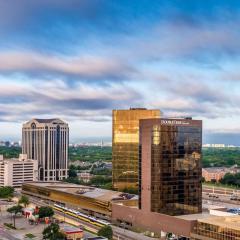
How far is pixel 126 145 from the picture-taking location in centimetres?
16175

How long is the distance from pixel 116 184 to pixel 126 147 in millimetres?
13022

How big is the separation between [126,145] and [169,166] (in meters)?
52.3

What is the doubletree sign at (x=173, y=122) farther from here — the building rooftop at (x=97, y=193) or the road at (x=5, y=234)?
the road at (x=5, y=234)

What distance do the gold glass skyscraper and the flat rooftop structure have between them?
14823 millimetres

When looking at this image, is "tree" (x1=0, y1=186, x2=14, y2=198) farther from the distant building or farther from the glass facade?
the glass facade

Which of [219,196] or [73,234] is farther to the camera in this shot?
[219,196]

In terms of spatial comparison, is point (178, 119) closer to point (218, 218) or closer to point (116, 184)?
point (218, 218)

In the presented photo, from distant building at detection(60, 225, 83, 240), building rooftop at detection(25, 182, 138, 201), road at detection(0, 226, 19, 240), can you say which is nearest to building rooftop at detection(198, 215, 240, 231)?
distant building at detection(60, 225, 83, 240)

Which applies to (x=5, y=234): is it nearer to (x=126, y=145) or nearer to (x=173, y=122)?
(x=173, y=122)

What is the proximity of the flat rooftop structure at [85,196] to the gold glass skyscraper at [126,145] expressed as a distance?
14.8 meters

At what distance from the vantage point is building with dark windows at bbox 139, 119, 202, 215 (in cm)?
10919

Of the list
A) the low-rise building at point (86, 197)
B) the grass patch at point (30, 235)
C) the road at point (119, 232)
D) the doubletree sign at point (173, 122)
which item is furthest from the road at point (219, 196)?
the grass patch at point (30, 235)

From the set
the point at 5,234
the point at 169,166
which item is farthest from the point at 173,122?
the point at 5,234

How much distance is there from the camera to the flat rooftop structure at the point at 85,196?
416 ft
